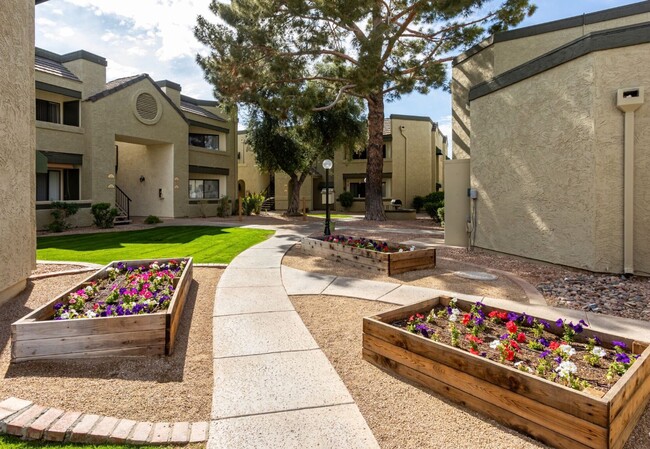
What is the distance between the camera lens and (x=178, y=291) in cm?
501

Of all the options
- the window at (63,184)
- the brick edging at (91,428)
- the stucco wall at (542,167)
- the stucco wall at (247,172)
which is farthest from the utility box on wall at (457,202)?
the stucco wall at (247,172)

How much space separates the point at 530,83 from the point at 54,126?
18285 mm

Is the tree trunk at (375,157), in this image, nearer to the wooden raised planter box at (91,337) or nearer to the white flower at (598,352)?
the wooden raised planter box at (91,337)

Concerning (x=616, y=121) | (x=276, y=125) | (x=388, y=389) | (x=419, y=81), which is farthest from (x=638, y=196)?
(x=276, y=125)

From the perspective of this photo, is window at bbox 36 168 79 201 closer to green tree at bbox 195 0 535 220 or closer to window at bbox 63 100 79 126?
window at bbox 63 100 79 126

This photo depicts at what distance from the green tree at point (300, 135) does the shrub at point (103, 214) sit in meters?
9.71

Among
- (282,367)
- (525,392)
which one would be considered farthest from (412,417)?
(282,367)

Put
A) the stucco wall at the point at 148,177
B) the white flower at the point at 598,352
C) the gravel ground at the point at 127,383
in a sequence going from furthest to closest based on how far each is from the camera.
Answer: the stucco wall at the point at 148,177, the white flower at the point at 598,352, the gravel ground at the point at 127,383

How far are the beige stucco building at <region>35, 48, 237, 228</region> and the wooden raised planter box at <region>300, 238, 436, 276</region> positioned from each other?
31.5 feet

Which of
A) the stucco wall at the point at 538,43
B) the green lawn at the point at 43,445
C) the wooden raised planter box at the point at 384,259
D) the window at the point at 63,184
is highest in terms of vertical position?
the stucco wall at the point at 538,43

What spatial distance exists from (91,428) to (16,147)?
5.21m

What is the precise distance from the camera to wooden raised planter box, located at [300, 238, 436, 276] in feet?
24.6

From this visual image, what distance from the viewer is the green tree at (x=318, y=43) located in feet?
47.3

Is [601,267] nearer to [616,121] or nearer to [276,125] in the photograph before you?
[616,121]
